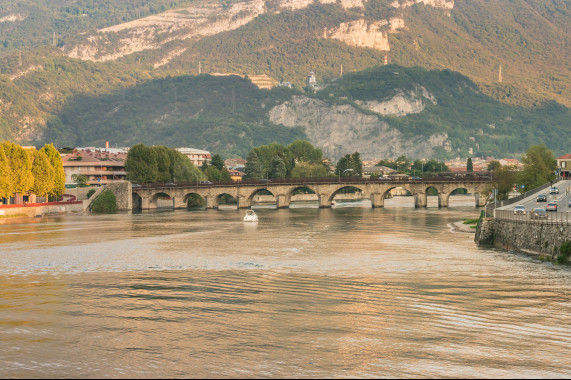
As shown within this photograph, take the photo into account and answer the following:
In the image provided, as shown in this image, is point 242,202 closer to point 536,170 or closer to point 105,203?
point 105,203

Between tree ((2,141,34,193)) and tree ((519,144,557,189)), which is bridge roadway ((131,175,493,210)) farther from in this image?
tree ((519,144,557,189))

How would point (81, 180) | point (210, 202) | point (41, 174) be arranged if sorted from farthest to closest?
point (210, 202) < point (81, 180) < point (41, 174)

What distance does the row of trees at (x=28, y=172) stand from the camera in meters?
131

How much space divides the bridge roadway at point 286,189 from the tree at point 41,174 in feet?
115

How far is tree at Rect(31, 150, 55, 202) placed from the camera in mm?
144000

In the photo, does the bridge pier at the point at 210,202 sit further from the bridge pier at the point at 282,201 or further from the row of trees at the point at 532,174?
the row of trees at the point at 532,174

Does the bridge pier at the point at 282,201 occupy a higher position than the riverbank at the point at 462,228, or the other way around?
the bridge pier at the point at 282,201

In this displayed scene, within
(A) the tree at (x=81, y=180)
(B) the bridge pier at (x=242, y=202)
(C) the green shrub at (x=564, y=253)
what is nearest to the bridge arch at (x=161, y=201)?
(B) the bridge pier at (x=242, y=202)

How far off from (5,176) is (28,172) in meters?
7.59

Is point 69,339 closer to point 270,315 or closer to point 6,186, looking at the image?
point 270,315

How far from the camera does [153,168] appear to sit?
191750 mm

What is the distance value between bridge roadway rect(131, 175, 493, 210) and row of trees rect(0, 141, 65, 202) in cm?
2936

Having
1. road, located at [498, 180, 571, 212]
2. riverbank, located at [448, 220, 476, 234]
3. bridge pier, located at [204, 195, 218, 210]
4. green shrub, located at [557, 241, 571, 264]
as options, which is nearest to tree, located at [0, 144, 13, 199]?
bridge pier, located at [204, 195, 218, 210]

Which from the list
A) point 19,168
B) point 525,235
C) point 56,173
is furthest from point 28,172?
point 525,235
